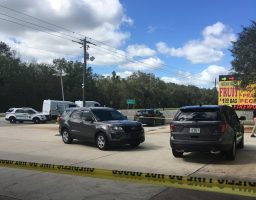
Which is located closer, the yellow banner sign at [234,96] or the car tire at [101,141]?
the car tire at [101,141]

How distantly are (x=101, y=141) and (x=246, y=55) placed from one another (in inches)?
769

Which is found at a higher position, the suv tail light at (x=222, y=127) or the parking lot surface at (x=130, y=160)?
the suv tail light at (x=222, y=127)

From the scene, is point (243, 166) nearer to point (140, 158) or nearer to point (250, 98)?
point (140, 158)

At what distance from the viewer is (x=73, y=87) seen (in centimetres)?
11569

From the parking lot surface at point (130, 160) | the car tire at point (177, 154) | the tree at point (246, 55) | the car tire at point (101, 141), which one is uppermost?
the tree at point (246, 55)

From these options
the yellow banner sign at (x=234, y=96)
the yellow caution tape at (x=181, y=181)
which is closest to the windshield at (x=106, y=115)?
the yellow caution tape at (x=181, y=181)

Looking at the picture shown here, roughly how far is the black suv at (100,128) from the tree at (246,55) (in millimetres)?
17465

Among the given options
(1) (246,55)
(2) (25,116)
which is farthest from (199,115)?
(2) (25,116)

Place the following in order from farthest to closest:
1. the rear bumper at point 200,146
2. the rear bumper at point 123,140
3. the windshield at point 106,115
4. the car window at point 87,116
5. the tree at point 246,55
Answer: the tree at point 246,55 < the car window at point 87,116 < the windshield at point 106,115 < the rear bumper at point 123,140 < the rear bumper at point 200,146

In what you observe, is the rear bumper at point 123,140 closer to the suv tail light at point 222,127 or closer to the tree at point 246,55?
the suv tail light at point 222,127

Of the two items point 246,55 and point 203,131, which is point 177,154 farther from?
point 246,55

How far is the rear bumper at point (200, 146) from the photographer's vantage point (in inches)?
491

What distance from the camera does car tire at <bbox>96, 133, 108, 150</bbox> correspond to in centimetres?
1638

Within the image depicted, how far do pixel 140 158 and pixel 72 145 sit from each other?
5027 millimetres
